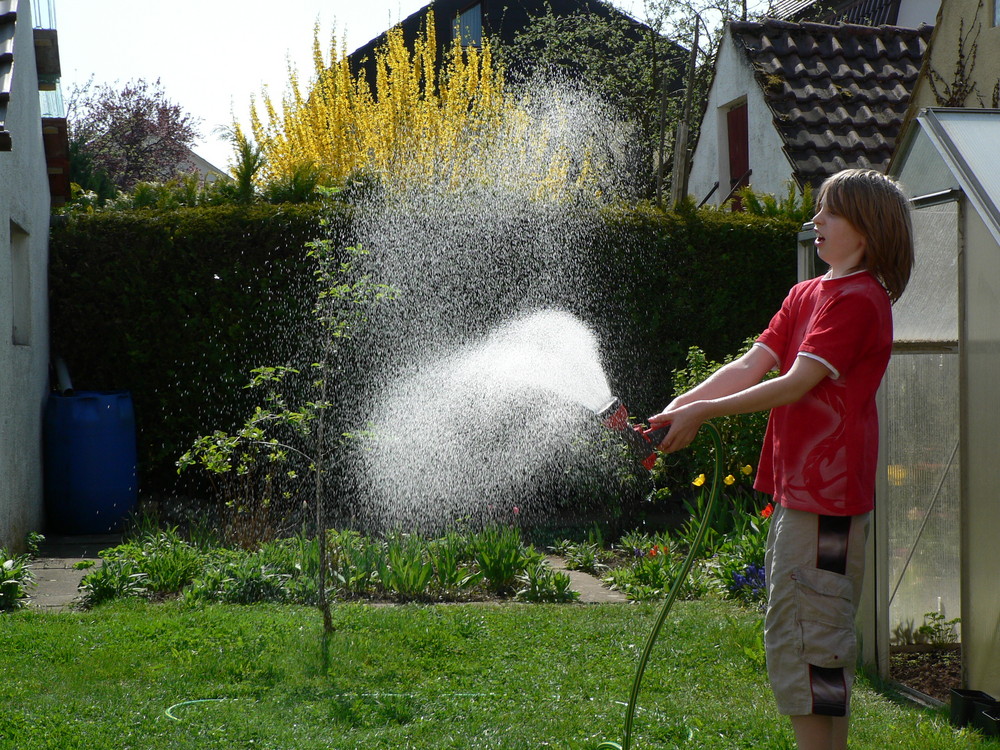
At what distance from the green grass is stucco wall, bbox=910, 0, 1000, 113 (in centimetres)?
546

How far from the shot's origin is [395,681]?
12.6ft

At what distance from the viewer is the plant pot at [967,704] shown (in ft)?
10.5

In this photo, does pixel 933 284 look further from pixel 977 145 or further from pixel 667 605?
pixel 667 605

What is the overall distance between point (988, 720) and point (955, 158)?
1835mm

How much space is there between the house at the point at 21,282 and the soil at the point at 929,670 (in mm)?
5025

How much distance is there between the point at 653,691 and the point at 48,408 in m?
5.66

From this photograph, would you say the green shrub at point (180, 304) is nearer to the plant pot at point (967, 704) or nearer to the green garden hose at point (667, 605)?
the green garden hose at point (667, 605)

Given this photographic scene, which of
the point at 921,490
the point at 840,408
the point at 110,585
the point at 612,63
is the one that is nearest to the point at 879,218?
the point at 840,408

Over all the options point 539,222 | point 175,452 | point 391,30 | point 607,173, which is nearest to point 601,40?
point 607,173

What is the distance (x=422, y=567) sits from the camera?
5.23m

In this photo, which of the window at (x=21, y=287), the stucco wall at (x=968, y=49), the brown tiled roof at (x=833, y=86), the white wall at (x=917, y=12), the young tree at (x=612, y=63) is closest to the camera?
the window at (x=21, y=287)

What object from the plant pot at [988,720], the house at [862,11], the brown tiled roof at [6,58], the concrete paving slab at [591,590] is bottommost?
the concrete paving slab at [591,590]

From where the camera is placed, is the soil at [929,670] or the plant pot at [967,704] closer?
the plant pot at [967,704]

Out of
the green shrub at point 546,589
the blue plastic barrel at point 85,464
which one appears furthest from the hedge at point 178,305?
the green shrub at point 546,589
